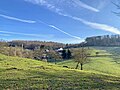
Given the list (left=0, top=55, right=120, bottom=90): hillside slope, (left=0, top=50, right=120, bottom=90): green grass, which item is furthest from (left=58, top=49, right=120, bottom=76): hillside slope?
(left=0, top=55, right=120, bottom=90): hillside slope

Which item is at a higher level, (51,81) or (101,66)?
(51,81)

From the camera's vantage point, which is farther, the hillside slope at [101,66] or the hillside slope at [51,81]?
the hillside slope at [101,66]

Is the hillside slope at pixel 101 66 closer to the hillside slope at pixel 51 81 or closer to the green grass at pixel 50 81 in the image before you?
the green grass at pixel 50 81

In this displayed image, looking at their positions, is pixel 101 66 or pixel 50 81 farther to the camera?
pixel 101 66

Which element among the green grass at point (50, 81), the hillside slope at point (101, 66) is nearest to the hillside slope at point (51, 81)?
the green grass at point (50, 81)

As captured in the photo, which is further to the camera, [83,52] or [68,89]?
[83,52]

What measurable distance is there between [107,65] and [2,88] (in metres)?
113

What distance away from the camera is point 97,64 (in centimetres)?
13150

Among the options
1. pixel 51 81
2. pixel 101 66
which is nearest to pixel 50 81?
pixel 51 81

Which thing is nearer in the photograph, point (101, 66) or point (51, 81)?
point (51, 81)

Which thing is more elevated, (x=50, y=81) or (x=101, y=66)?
(x=50, y=81)

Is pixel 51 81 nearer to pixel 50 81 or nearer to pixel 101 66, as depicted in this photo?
pixel 50 81

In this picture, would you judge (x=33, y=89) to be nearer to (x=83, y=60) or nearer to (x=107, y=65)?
(x=83, y=60)

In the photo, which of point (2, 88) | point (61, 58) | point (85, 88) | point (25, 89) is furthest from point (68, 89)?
point (61, 58)
